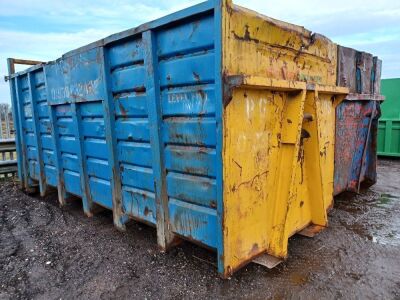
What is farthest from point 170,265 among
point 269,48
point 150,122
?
point 269,48

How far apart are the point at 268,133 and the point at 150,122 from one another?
3.39 ft

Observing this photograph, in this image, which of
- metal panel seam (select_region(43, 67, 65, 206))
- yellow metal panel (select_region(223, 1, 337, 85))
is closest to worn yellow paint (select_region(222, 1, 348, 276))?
yellow metal panel (select_region(223, 1, 337, 85))

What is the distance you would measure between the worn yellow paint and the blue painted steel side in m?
0.10

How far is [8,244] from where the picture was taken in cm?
337

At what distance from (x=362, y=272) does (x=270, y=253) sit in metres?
0.83

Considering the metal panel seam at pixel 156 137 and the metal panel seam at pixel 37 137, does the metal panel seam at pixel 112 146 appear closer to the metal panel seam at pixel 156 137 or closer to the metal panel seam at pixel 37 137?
the metal panel seam at pixel 156 137

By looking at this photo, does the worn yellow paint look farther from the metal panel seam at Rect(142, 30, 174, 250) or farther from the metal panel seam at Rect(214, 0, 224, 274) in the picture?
the metal panel seam at Rect(142, 30, 174, 250)

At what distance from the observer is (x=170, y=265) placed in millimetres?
2785

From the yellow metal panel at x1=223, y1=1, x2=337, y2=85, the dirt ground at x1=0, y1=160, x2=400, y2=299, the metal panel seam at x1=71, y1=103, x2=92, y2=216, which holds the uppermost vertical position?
the yellow metal panel at x1=223, y1=1, x2=337, y2=85

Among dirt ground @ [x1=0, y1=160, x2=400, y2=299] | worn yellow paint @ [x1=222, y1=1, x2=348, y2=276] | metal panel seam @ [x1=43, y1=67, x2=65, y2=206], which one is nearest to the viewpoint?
worn yellow paint @ [x1=222, y1=1, x2=348, y2=276]

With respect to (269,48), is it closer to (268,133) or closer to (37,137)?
(268,133)

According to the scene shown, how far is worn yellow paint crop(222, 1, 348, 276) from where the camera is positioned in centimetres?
217

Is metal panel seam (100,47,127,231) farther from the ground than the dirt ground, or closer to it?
farther from the ground

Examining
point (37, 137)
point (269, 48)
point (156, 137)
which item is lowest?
point (37, 137)
